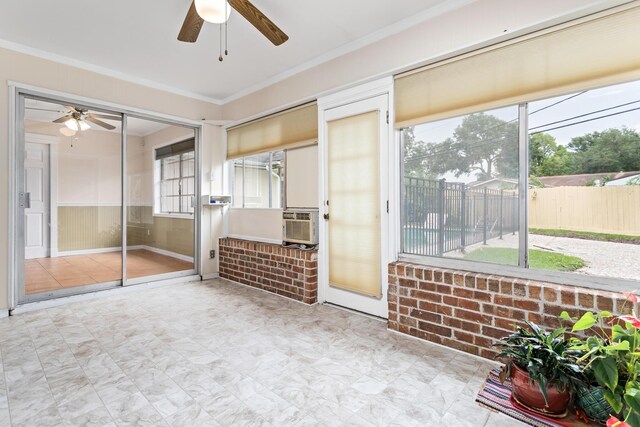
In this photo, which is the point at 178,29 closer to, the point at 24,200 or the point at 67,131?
the point at 67,131

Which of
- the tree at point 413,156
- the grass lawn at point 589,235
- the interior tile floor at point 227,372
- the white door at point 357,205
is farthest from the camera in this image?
the white door at point 357,205

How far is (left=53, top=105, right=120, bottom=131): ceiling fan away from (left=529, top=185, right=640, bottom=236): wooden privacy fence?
4.68 m

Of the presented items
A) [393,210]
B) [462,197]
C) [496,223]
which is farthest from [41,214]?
[496,223]

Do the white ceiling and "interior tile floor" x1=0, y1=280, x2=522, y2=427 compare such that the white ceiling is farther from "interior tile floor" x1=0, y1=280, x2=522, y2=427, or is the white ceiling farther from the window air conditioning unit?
"interior tile floor" x1=0, y1=280, x2=522, y2=427

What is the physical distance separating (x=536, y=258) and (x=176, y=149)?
4.65 metres

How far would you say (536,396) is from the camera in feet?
4.72

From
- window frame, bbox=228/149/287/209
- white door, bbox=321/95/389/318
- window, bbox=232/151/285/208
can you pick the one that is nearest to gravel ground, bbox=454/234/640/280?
white door, bbox=321/95/389/318

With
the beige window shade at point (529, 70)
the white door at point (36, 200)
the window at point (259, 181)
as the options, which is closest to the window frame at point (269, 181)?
the window at point (259, 181)

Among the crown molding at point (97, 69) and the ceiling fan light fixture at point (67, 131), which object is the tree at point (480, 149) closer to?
the crown molding at point (97, 69)

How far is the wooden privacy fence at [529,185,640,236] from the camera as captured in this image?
6.23 ft

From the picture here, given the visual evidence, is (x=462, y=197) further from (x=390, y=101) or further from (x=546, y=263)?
(x=390, y=101)

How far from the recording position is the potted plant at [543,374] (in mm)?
1402

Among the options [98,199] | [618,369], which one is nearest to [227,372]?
[618,369]

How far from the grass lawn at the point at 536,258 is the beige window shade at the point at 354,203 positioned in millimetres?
941
